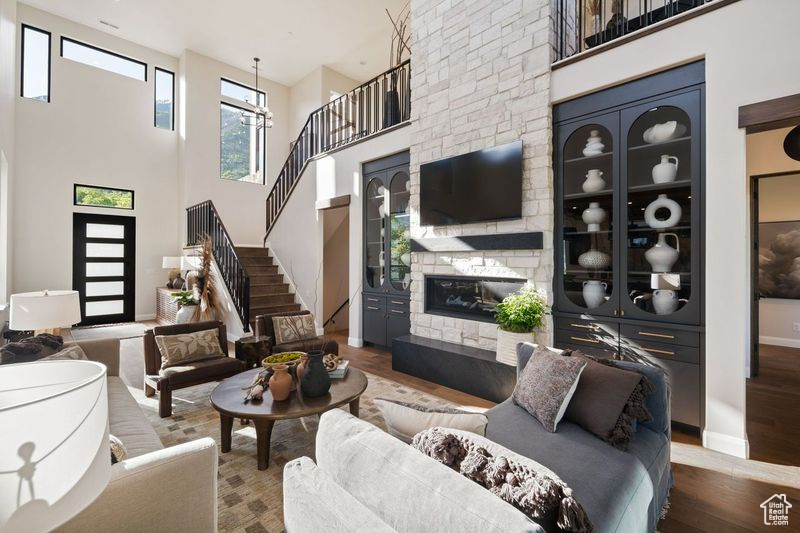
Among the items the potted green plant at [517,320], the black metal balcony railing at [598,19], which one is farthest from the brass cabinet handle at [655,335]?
the black metal balcony railing at [598,19]

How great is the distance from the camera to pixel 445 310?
4727 mm

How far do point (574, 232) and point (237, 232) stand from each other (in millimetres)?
7661

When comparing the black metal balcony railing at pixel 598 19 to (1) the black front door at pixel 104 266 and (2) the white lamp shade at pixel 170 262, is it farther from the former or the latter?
(1) the black front door at pixel 104 266

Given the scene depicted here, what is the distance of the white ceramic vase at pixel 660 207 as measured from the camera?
10.1ft

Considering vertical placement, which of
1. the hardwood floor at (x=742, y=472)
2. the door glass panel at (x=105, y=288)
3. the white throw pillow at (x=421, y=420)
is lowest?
the hardwood floor at (x=742, y=472)

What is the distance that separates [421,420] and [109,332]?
7.60m

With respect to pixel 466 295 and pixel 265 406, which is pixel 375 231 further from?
pixel 265 406

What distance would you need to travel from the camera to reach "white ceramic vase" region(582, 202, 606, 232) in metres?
3.51

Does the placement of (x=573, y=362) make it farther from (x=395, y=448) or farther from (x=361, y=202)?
(x=361, y=202)

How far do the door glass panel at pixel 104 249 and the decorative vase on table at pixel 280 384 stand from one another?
727 centimetres

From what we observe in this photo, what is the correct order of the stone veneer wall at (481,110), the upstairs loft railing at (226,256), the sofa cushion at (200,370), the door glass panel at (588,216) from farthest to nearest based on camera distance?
the upstairs loft railing at (226,256), the stone veneer wall at (481,110), the door glass panel at (588,216), the sofa cushion at (200,370)

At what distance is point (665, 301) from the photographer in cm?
310

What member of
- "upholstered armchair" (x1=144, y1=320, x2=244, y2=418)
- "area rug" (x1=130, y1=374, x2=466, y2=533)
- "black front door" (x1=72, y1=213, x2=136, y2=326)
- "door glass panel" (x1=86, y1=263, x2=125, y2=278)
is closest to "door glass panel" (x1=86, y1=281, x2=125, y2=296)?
"black front door" (x1=72, y1=213, x2=136, y2=326)


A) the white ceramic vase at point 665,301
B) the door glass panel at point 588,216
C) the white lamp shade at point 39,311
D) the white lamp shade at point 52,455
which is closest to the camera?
the white lamp shade at point 52,455
